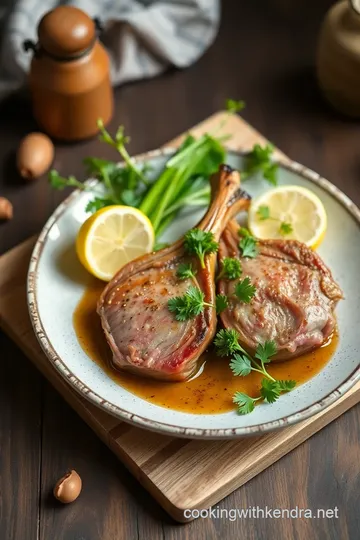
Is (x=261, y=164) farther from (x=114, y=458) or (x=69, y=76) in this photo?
(x=114, y=458)

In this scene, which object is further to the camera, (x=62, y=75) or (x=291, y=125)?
(x=291, y=125)

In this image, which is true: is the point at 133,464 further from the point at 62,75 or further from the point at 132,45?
the point at 132,45

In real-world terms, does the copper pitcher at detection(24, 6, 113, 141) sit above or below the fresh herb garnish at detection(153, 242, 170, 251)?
above

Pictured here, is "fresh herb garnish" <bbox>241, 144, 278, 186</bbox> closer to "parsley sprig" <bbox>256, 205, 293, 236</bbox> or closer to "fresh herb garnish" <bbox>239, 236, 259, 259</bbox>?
"parsley sprig" <bbox>256, 205, 293, 236</bbox>

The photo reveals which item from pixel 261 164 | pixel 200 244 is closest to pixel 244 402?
pixel 200 244

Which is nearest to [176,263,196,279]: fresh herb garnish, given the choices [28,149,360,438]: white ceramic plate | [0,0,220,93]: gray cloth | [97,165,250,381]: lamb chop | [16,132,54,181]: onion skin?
[97,165,250,381]: lamb chop

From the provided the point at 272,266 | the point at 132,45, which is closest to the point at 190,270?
the point at 272,266
